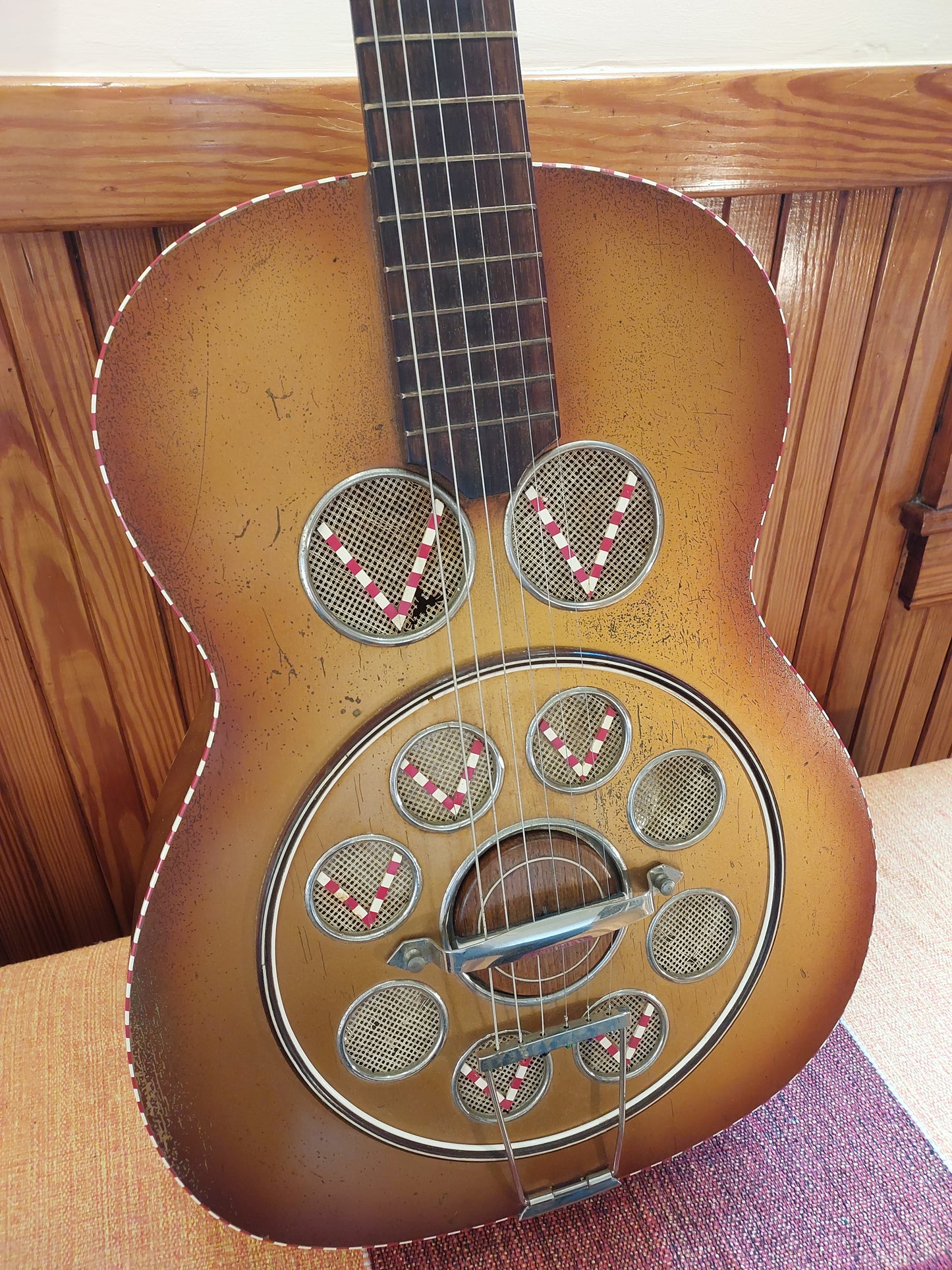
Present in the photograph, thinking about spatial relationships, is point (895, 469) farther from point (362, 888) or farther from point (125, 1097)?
point (125, 1097)

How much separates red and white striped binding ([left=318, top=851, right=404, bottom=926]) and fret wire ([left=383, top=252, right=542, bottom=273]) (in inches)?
15.8

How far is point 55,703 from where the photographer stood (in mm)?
917

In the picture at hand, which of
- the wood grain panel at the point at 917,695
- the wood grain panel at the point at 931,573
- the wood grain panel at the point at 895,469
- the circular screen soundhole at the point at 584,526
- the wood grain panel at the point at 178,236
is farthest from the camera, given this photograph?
the wood grain panel at the point at 917,695

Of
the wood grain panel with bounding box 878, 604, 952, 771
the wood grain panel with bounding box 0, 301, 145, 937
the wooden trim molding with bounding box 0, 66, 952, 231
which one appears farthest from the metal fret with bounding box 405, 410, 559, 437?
the wood grain panel with bounding box 878, 604, 952, 771

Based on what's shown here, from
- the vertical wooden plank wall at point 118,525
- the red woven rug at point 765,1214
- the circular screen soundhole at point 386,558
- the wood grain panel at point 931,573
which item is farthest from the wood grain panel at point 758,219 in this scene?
the red woven rug at point 765,1214

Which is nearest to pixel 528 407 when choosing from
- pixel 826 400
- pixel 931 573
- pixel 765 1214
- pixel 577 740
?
pixel 577 740

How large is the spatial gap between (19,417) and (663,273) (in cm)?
59

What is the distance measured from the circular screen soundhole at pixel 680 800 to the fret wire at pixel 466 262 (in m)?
0.38

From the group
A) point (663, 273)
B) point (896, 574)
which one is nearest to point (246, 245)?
point (663, 273)

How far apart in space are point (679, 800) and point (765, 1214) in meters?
0.38

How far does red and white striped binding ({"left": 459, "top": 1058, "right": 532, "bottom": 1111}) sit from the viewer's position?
66 cm

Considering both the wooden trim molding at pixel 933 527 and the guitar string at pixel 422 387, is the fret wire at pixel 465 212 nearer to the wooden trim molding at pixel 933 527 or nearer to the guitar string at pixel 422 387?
the guitar string at pixel 422 387

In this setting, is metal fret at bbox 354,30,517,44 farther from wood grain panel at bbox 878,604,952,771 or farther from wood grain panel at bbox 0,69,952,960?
wood grain panel at bbox 878,604,952,771

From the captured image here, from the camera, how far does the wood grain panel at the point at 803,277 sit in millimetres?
918
